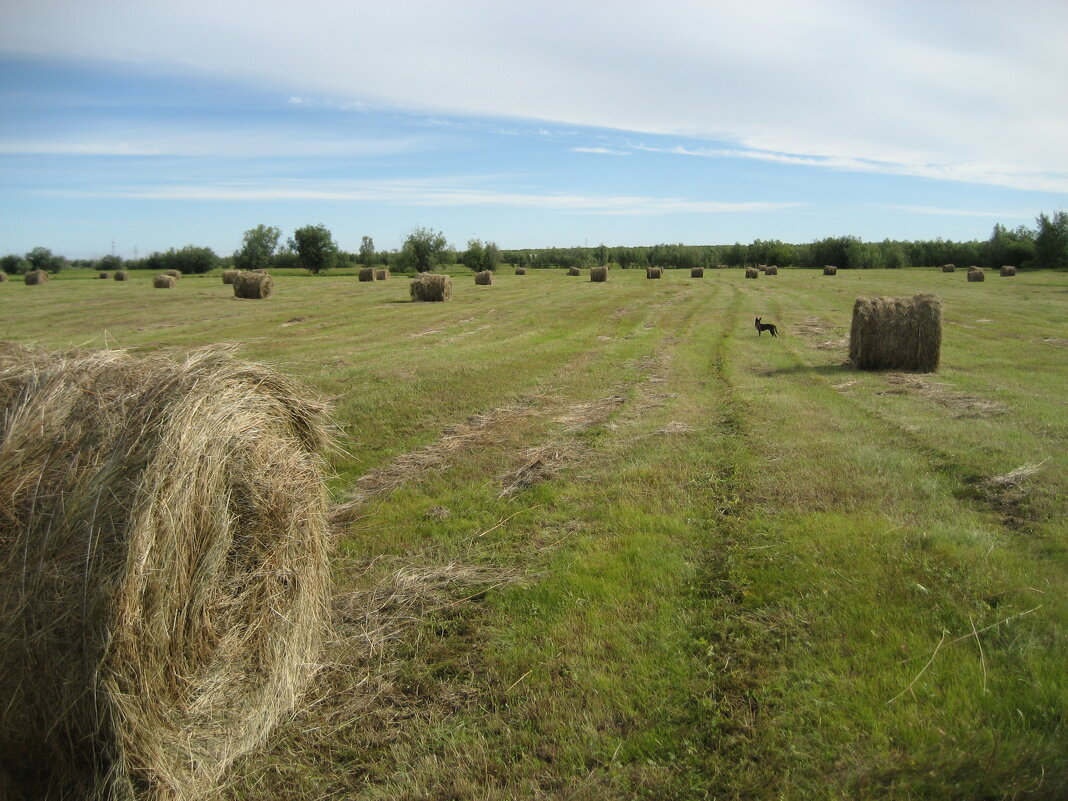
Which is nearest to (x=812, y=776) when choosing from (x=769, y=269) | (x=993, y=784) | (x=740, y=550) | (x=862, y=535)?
(x=993, y=784)

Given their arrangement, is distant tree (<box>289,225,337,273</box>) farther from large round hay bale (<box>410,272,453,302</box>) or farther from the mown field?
the mown field

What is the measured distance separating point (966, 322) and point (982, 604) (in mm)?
22718

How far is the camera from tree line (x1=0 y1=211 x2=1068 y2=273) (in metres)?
67.0

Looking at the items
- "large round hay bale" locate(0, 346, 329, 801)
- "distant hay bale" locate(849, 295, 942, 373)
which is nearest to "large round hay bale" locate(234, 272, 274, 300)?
"distant hay bale" locate(849, 295, 942, 373)

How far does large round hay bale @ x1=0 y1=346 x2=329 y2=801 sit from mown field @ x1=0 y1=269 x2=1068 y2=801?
1.43ft

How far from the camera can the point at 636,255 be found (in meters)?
98.5

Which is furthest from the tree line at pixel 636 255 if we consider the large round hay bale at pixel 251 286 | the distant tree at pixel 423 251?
the large round hay bale at pixel 251 286

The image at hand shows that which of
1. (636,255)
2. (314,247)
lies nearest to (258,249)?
(314,247)

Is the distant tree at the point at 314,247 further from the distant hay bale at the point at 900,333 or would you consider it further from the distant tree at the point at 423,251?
the distant hay bale at the point at 900,333

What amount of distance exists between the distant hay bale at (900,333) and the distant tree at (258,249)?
84.9 m

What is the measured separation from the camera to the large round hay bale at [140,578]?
10.9 feet

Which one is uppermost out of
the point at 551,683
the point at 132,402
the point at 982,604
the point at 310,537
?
the point at 132,402

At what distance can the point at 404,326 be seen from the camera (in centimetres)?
2314

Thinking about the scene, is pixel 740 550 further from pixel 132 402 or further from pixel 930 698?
pixel 132 402
